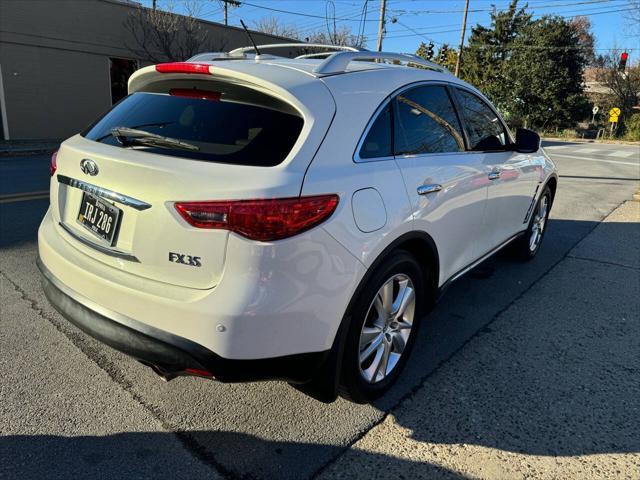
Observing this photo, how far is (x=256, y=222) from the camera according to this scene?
6.26 ft

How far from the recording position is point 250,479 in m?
2.15

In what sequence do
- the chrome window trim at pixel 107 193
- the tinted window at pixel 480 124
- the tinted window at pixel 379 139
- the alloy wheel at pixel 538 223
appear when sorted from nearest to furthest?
the chrome window trim at pixel 107 193 < the tinted window at pixel 379 139 < the tinted window at pixel 480 124 < the alloy wheel at pixel 538 223

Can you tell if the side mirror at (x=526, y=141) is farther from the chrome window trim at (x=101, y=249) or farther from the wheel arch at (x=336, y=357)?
the chrome window trim at (x=101, y=249)

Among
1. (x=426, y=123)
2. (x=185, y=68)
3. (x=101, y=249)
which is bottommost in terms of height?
(x=101, y=249)

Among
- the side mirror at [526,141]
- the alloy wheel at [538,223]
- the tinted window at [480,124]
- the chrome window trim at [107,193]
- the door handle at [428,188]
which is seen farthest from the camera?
the alloy wheel at [538,223]

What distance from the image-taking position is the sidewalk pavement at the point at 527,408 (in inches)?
91.2

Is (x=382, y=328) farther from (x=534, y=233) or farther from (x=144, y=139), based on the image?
(x=534, y=233)

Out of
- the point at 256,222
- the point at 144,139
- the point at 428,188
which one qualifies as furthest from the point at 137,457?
the point at 428,188

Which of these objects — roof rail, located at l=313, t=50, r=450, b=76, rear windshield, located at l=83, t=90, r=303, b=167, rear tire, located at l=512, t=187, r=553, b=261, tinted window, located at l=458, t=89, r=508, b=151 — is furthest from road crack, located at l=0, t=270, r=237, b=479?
rear tire, located at l=512, t=187, r=553, b=261

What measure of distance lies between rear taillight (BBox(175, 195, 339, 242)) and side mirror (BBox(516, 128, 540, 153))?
2.93 meters

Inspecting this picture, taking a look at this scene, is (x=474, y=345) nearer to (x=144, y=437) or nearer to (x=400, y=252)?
(x=400, y=252)

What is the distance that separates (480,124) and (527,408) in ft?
7.11

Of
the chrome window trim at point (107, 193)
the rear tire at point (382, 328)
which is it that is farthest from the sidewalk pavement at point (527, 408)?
the chrome window trim at point (107, 193)

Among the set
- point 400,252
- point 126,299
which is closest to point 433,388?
point 400,252
